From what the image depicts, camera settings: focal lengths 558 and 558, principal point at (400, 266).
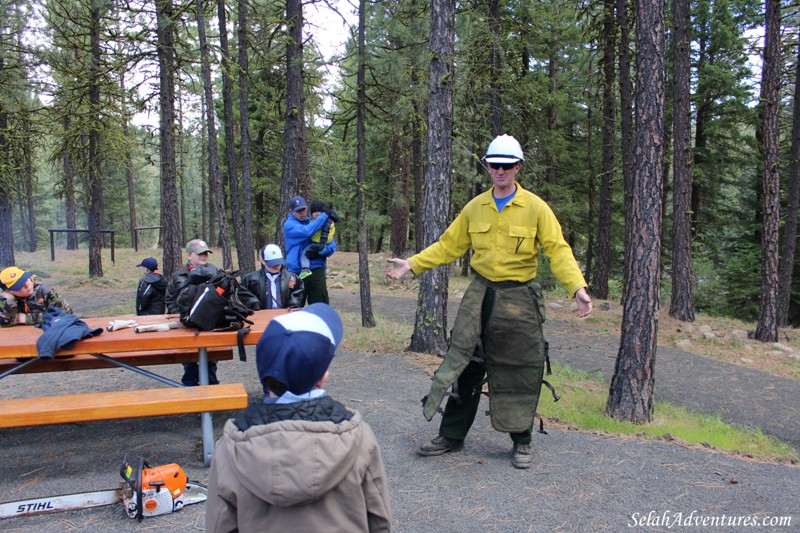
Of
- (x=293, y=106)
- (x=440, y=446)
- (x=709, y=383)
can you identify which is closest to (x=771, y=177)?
(x=709, y=383)

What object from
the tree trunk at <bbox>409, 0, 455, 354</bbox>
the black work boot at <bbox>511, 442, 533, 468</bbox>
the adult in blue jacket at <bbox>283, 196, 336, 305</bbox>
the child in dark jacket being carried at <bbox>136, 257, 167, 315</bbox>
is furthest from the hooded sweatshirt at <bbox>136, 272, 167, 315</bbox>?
the black work boot at <bbox>511, 442, 533, 468</bbox>

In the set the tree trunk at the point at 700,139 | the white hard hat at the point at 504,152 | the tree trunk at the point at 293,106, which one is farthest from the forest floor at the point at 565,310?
the white hard hat at the point at 504,152

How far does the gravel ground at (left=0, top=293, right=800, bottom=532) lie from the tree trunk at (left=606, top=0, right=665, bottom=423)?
3.43 feet

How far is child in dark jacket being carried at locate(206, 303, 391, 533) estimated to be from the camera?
66.2 inches

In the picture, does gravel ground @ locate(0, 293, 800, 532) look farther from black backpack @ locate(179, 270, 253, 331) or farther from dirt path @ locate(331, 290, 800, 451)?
dirt path @ locate(331, 290, 800, 451)

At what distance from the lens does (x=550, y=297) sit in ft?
59.7

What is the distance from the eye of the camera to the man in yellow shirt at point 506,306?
422 cm

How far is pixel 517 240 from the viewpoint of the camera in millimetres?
4215

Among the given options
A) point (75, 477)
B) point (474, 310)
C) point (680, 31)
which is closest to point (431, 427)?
point (474, 310)

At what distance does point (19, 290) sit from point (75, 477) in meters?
2.05

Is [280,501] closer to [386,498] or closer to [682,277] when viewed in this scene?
[386,498]

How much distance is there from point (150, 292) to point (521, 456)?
5.86m

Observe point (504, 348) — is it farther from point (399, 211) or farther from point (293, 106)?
point (399, 211)

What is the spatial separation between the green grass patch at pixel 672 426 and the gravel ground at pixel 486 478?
643mm
